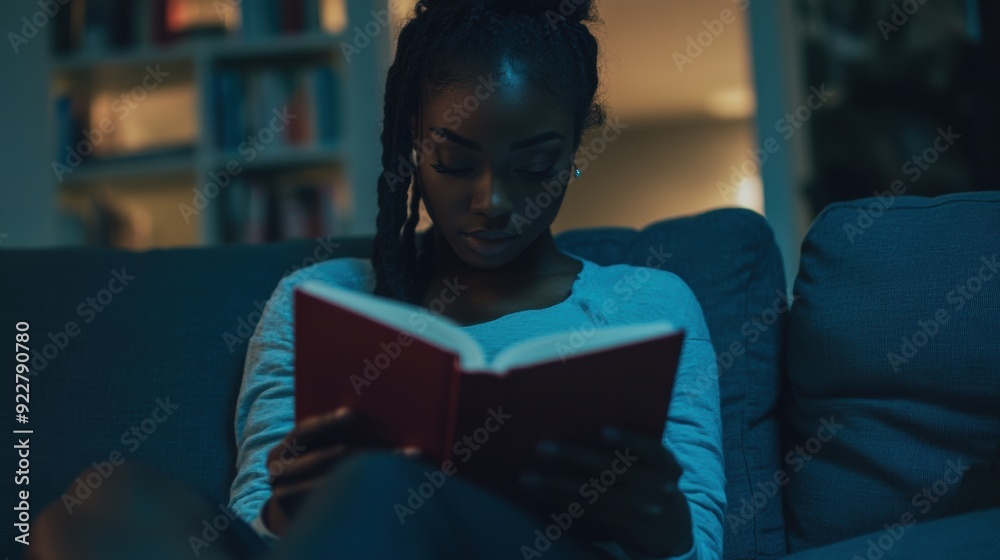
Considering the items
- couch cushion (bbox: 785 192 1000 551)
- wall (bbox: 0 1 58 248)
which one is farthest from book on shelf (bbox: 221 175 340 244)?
couch cushion (bbox: 785 192 1000 551)

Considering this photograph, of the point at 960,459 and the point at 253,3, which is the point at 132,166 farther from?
the point at 960,459

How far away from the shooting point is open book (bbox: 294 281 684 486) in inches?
30.3

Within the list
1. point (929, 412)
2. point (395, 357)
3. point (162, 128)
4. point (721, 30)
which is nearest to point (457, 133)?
point (395, 357)

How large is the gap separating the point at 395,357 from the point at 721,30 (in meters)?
4.23

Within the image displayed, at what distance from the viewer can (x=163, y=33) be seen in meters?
2.92
